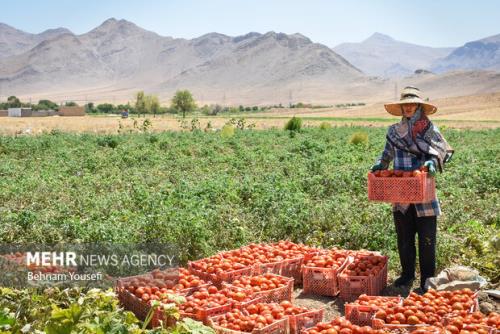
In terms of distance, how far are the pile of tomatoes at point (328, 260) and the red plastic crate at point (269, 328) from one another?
1.47m

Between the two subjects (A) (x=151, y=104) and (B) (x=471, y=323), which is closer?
(B) (x=471, y=323)

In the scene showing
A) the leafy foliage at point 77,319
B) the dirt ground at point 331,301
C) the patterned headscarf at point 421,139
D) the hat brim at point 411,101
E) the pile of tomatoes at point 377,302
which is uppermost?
the hat brim at point 411,101

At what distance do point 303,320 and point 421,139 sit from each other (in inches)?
88.3

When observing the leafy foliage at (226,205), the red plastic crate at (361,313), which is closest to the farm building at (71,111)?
the leafy foliage at (226,205)

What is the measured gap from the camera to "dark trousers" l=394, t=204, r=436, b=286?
242 inches

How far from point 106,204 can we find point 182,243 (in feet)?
7.68

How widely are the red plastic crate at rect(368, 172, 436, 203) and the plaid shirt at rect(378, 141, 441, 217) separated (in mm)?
104

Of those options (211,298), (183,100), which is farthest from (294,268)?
(183,100)

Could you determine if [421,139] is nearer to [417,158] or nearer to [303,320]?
[417,158]

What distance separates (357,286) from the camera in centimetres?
607

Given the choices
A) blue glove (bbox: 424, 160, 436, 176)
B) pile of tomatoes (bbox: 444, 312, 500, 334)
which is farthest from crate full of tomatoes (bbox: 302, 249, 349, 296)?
pile of tomatoes (bbox: 444, 312, 500, 334)

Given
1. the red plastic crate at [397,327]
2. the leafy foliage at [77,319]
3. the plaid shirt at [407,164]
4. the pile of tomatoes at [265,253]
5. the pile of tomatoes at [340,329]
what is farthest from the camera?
the pile of tomatoes at [265,253]

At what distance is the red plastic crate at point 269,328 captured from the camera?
15.5 feet

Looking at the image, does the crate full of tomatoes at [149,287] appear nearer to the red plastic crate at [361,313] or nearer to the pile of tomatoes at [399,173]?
the red plastic crate at [361,313]
